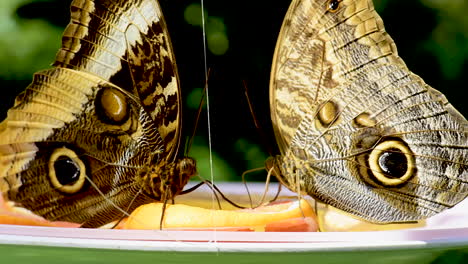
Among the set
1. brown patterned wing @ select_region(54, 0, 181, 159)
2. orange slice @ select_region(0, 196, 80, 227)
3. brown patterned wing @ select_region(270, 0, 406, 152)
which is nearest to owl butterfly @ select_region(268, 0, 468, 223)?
brown patterned wing @ select_region(270, 0, 406, 152)

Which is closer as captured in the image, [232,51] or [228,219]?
[228,219]

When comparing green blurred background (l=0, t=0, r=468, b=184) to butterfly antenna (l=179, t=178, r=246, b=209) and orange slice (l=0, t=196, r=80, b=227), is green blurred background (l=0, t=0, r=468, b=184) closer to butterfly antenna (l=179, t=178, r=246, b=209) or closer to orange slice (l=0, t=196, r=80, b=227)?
butterfly antenna (l=179, t=178, r=246, b=209)

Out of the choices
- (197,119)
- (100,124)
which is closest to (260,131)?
(197,119)

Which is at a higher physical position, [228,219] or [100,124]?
[100,124]

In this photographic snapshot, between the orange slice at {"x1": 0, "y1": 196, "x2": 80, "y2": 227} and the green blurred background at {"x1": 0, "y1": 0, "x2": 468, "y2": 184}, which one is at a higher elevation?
the green blurred background at {"x1": 0, "y1": 0, "x2": 468, "y2": 184}

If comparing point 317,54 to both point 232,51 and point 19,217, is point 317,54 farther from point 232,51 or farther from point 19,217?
point 19,217

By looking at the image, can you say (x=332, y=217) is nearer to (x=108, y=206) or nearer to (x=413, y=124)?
(x=413, y=124)
